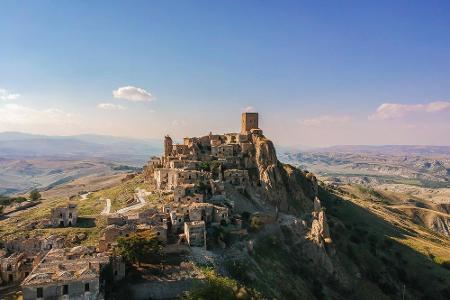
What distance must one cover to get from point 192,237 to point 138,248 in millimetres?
9602

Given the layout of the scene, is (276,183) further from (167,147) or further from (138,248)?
(138,248)

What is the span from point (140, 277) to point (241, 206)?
30.4m

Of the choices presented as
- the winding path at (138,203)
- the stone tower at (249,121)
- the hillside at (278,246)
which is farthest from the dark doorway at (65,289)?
the stone tower at (249,121)

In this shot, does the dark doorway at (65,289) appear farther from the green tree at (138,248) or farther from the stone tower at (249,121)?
the stone tower at (249,121)

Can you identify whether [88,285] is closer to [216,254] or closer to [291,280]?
[216,254]

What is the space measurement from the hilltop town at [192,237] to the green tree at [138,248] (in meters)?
0.14

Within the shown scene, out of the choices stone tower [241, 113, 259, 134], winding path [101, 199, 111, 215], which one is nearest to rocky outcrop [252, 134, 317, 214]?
stone tower [241, 113, 259, 134]

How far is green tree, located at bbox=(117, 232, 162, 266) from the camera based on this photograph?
1890 inches

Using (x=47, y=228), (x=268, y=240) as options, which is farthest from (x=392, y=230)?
(x=47, y=228)

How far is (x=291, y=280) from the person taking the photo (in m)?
62.5

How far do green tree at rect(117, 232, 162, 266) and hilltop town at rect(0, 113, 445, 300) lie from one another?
14cm

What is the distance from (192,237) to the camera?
56.1 meters

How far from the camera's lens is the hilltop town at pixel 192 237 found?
4506cm

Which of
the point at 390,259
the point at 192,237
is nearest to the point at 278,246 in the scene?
the point at 192,237
